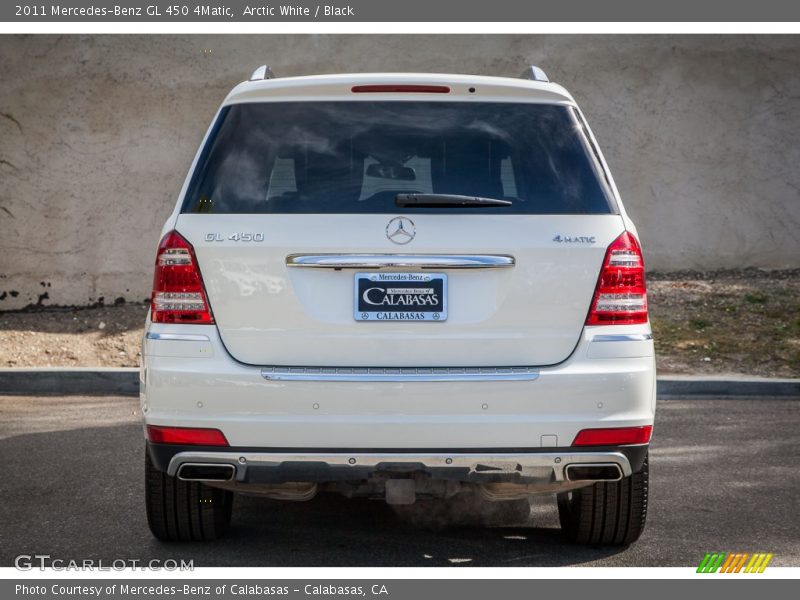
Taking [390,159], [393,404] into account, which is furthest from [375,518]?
[390,159]

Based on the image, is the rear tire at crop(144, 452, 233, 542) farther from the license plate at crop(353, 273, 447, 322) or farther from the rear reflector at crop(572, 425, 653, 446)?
the rear reflector at crop(572, 425, 653, 446)

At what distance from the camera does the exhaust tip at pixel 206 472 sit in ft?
13.3

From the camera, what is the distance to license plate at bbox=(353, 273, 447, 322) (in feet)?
13.1

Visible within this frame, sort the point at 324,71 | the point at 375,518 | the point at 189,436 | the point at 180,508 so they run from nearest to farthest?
the point at 189,436 < the point at 180,508 < the point at 375,518 < the point at 324,71

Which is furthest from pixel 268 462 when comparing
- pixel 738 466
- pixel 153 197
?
pixel 153 197

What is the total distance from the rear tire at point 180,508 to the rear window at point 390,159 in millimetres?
1176

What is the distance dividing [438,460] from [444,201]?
941 mm

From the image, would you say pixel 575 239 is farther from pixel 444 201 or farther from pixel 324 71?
pixel 324 71

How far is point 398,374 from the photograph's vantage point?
3.98 meters

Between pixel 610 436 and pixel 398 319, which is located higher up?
pixel 398 319

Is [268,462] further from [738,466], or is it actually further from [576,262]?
[738,466]

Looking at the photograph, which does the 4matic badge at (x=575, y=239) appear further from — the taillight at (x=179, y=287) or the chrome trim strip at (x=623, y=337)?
the taillight at (x=179, y=287)

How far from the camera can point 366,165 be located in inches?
165

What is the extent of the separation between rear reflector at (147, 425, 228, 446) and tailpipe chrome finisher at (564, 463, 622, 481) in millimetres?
1248
